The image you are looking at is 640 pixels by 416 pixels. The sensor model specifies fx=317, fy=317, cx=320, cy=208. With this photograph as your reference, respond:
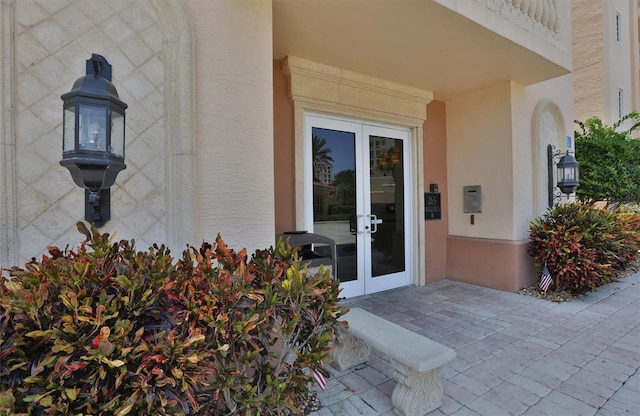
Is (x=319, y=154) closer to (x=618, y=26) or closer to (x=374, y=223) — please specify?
(x=374, y=223)

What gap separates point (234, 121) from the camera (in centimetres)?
241

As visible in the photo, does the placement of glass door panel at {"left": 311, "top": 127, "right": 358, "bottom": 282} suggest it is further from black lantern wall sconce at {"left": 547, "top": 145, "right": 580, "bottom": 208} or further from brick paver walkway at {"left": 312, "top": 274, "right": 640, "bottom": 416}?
black lantern wall sconce at {"left": 547, "top": 145, "right": 580, "bottom": 208}

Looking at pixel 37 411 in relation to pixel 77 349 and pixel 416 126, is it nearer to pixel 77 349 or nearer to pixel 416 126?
pixel 77 349

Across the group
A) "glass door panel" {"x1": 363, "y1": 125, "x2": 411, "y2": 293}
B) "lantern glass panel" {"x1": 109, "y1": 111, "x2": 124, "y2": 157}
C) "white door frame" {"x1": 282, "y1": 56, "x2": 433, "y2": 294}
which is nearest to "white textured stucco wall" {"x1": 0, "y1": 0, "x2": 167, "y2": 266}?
"lantern glass panel" {"x1": 109, "y1": 111, "x2": 124, "y2": 157}

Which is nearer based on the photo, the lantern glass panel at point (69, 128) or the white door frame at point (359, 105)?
the lantern glass panel at point (69, 128)

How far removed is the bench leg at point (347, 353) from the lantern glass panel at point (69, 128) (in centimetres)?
219

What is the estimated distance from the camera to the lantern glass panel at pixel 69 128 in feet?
4.91

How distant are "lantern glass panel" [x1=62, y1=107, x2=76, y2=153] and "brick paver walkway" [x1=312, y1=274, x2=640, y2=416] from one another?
83.9 inches

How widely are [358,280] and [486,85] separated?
3494mm

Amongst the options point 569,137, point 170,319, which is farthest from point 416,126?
point 170,319

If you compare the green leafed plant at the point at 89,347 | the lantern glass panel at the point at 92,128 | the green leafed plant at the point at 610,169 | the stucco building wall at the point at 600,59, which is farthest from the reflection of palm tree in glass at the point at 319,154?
the stucco building wall at the point at 600,59

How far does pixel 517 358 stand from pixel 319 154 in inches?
118

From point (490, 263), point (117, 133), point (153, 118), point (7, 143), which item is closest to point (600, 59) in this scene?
point (490, 263)

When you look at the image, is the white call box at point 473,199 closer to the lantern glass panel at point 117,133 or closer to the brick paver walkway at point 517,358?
the brick paver walkway at point 517,358
